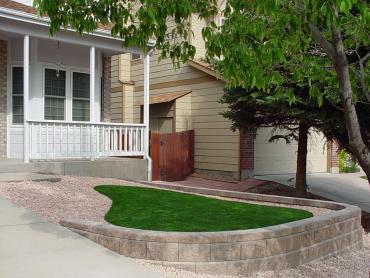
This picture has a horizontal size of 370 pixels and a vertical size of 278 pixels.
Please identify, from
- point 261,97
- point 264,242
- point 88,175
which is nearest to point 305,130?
point 261,97

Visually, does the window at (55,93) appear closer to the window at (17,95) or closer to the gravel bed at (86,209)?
the window at (17,95)

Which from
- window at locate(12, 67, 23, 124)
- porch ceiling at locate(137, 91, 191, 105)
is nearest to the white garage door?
porch ceiling at locate(137, 91, 191, 105)

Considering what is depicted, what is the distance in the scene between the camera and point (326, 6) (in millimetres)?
3432

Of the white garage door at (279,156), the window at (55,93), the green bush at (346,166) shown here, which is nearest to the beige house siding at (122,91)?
the white garage door at (279,156)

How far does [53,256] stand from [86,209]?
8.36ft

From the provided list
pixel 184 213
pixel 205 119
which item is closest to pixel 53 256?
pixel 184 213

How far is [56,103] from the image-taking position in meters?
13.4

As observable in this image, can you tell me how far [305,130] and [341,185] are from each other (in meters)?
5.23

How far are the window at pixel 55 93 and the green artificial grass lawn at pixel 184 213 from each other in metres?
4.15

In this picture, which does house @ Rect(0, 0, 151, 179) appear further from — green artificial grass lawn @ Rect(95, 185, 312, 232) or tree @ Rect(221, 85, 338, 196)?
tree @ Rect(221, 85, 338, 196)

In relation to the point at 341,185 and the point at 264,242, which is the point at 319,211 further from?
the point at 341,185

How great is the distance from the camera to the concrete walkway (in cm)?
472

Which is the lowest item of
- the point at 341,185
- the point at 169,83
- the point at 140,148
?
the point at 341,185

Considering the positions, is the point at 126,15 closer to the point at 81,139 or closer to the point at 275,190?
the point at 81,139
